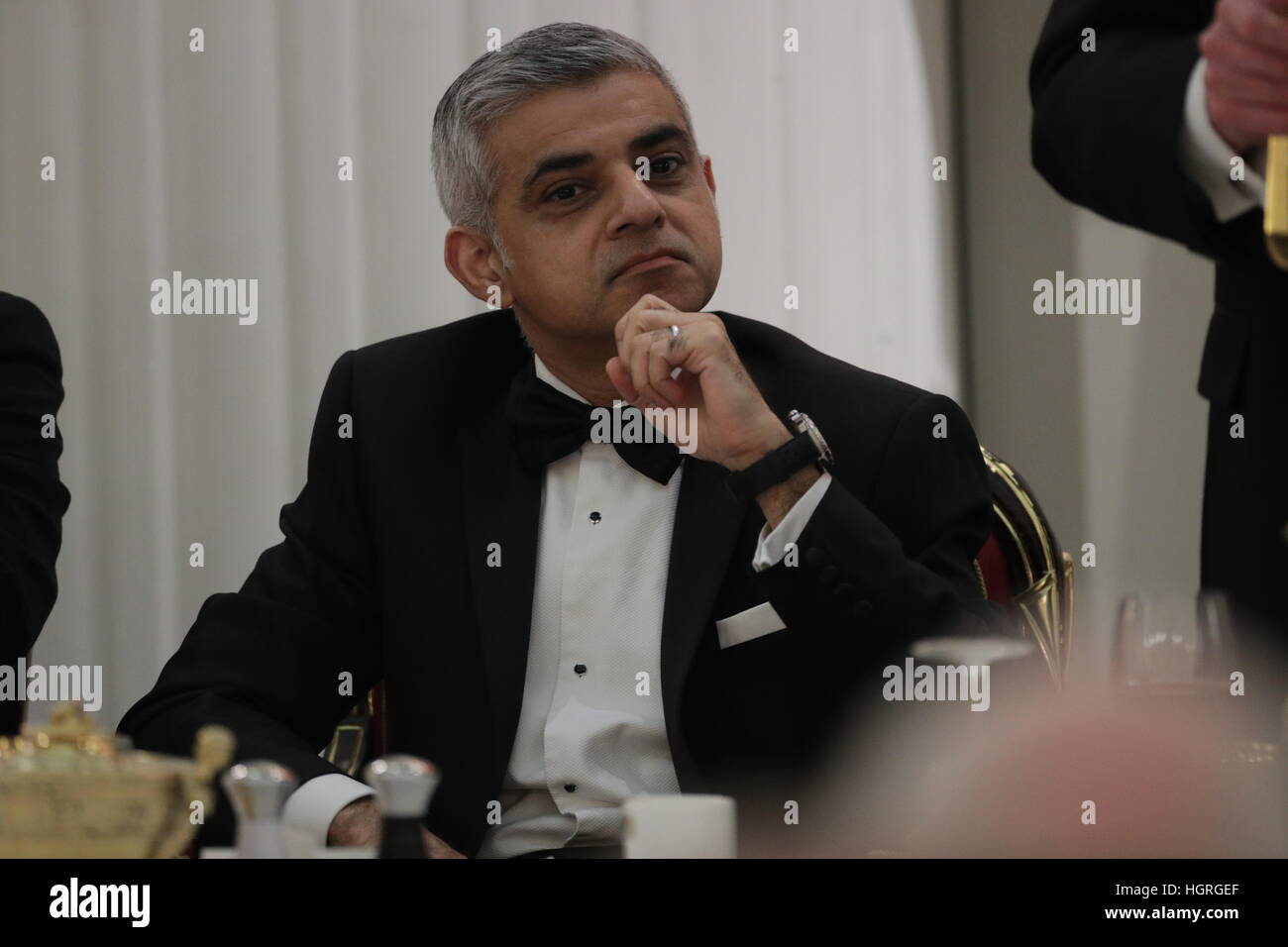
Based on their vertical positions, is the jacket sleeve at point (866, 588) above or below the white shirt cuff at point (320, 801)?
above

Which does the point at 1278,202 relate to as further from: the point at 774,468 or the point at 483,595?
the point at 483,595

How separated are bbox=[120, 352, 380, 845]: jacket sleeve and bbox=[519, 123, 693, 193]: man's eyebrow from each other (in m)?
0.40

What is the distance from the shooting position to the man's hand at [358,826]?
5.05ft

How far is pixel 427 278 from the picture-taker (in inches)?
126

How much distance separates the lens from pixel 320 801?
1586 millimetres

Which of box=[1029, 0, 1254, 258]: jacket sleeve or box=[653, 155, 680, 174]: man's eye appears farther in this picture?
box=[653, 155, 680, 174]: man's eye

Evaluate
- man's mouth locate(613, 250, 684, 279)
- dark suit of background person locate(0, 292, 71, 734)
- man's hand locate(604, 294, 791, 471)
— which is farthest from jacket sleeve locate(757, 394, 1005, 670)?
dark suit of background person locate(0, 292, 71, 734)

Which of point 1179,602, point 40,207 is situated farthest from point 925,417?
point 40,207

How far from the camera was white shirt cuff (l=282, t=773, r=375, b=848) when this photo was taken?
5.16ft

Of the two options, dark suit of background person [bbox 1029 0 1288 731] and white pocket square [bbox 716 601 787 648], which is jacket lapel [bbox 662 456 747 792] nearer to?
white pocket square [bbox 716 601 787 648]

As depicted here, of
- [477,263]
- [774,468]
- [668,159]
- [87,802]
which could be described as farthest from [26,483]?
[87,802]

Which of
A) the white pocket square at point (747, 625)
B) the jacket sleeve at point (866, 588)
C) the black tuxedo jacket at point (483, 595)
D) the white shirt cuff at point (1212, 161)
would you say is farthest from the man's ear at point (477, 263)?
the white shirt cuff at point (1212, 161)

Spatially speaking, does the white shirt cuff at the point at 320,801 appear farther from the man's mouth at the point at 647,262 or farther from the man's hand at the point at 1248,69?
the man's hand at the point at 1248,69

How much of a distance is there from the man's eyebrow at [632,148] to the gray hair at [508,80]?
72 mm
